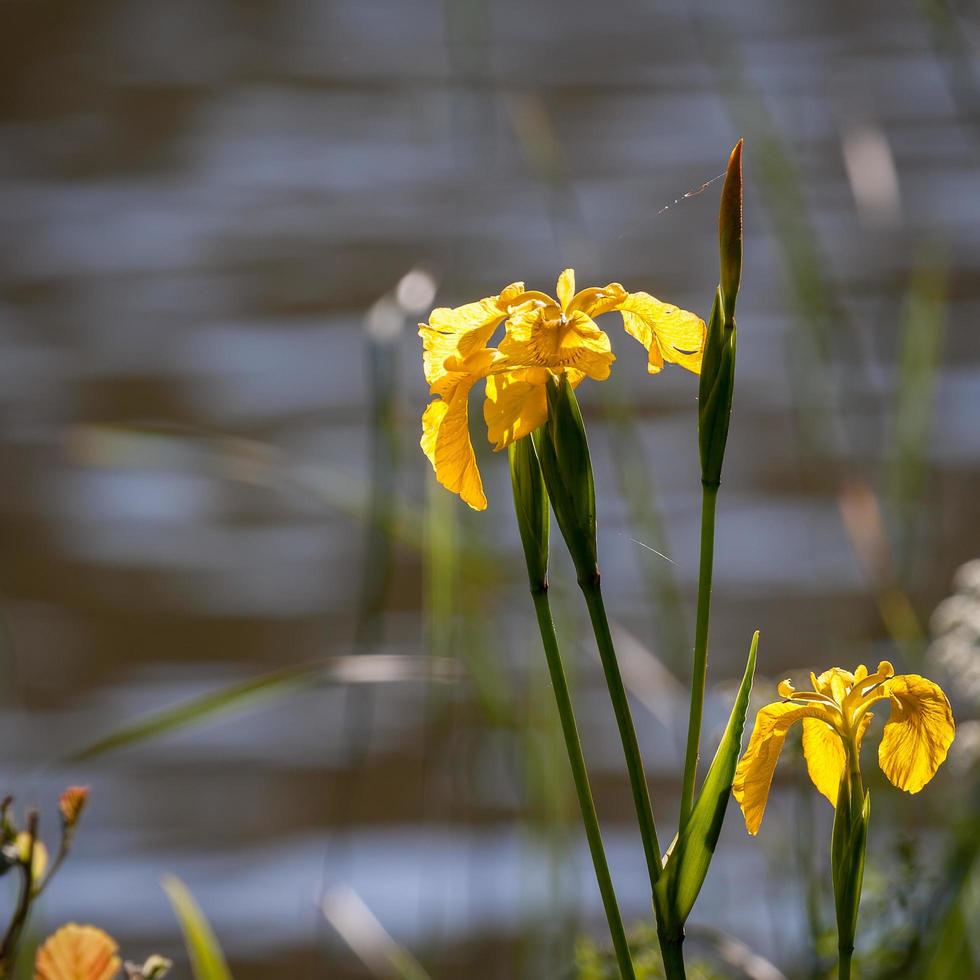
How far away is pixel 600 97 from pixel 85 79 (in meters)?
0.61

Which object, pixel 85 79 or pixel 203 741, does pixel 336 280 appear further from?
pixel 203 741

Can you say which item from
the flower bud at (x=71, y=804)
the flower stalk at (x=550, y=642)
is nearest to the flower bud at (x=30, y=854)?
the flower bud at (x=71, y=804)

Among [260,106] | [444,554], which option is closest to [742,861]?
[444,554]

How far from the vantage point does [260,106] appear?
1.32 m

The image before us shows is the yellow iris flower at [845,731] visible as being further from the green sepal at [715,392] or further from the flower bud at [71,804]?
the flower bud at [71,804]

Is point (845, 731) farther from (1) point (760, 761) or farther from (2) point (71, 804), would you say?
(2) point (71, 804)

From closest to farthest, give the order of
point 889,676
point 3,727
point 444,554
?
1. point 889,676
2. point 444,554
3. point 3,727

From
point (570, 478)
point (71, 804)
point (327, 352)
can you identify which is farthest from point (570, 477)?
point (327, 352)

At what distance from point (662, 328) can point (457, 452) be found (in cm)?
5

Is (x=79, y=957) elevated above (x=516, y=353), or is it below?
below

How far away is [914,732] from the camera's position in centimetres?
22

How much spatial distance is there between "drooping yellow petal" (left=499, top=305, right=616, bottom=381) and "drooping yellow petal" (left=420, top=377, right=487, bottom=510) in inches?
0.5

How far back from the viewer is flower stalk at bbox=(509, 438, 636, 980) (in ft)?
0.59

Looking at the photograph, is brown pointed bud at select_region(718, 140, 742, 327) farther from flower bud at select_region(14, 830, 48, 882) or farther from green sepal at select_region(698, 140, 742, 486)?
flower bud at select_region(14, 830, 48, 882)
